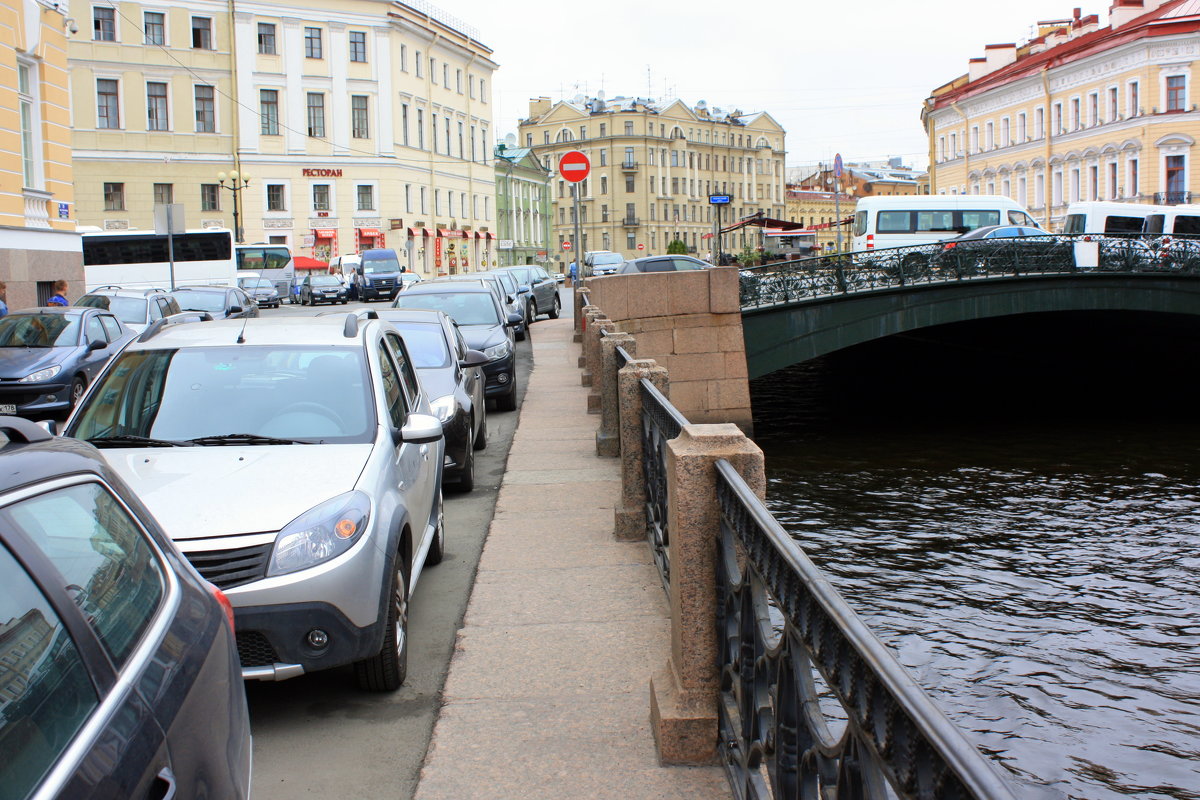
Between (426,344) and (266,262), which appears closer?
(426,344)

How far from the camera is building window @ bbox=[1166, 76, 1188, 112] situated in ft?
164

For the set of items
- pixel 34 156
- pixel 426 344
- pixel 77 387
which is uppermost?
pixel 34 156

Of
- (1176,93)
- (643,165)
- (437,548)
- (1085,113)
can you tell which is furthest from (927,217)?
(643,165)

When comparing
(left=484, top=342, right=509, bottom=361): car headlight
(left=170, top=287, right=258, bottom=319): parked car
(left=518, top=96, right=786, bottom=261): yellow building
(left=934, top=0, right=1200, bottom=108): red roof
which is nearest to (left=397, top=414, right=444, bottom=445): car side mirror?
(left=484, top=342, right=509, bottom=361): car headlight

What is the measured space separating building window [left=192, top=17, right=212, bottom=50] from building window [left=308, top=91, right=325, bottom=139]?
17.2 feet

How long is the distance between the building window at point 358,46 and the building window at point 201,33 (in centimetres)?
685

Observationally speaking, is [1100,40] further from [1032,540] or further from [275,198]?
[1032,540]

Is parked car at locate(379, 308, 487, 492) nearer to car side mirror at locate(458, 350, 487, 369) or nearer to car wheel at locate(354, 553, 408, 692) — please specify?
car side mirror at locate(458, 350, 487, 369)

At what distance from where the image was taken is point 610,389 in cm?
1039

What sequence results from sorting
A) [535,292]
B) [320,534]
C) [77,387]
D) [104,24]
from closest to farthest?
[320,534] < [77,387] < [535,292] < [104,24]

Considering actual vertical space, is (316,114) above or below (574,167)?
above

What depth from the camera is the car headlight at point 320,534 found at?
4.51 metres

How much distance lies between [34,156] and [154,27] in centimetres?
3612

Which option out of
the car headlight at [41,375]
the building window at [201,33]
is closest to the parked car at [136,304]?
the car headlight at [41,375]
